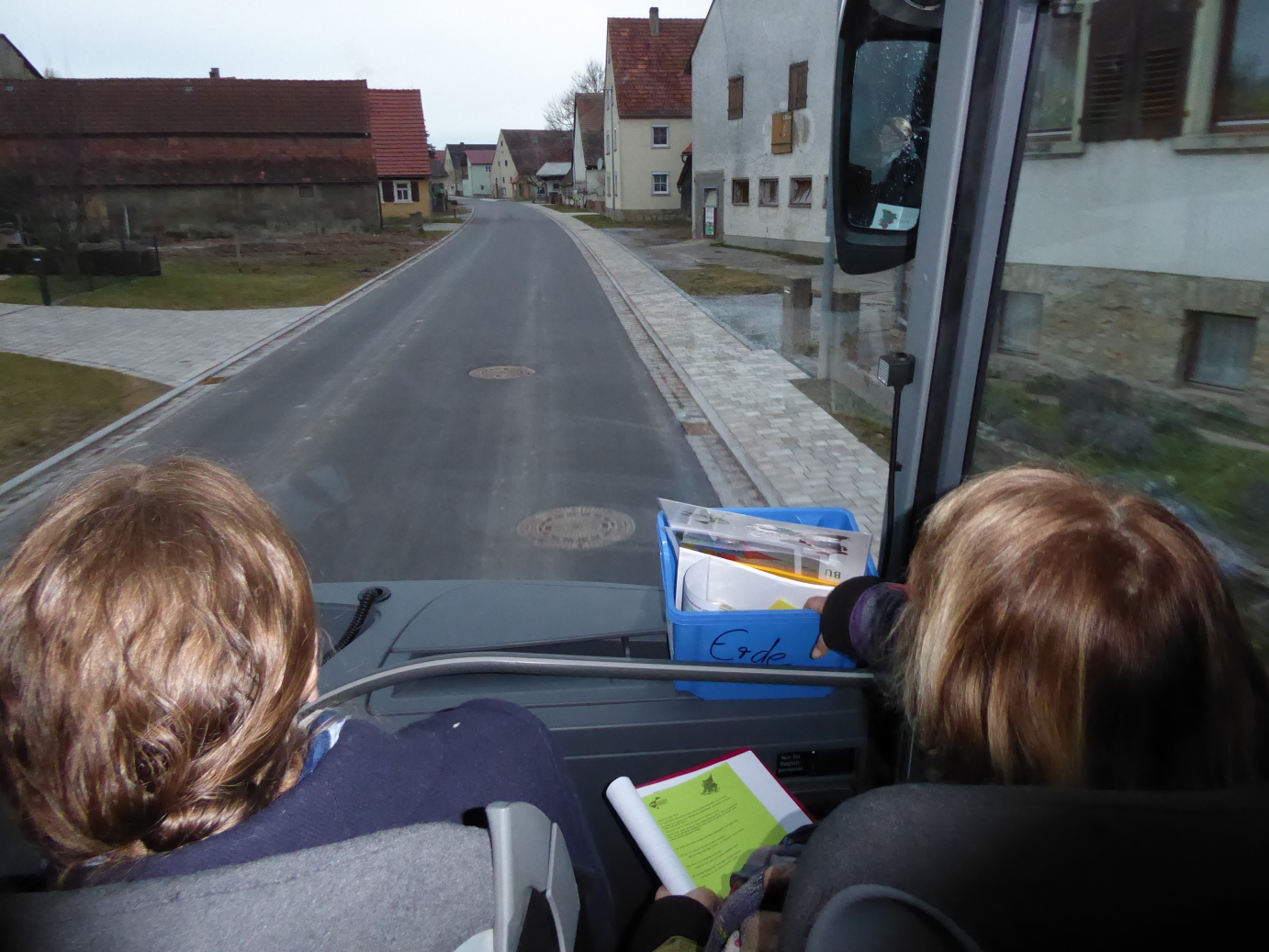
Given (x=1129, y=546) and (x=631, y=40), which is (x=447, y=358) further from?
(x=631, y=40)

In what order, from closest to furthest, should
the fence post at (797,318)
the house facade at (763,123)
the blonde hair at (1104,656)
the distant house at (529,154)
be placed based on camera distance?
the blonde hair at (1104,656)
the fence post at (797,318)
the house facade at (763,123)
the distant house at (529,154)

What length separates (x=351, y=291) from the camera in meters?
17.5

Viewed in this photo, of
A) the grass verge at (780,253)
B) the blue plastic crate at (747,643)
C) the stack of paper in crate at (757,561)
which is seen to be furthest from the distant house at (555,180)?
the blue plastic crate at (747,643)

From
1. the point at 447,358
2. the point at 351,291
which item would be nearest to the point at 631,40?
the point at 351,291

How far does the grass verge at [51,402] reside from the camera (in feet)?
23.3

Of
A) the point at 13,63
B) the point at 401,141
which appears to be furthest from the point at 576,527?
the point at 401,141

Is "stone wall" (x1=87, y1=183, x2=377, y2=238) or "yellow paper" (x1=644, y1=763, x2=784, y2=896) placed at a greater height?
"stone wall" (x1=87, y1=183, x2=377, y2=238)

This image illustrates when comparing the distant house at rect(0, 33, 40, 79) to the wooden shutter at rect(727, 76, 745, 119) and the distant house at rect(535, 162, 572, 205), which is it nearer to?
the wooden shutter at rect(727, 76, 745, 119)

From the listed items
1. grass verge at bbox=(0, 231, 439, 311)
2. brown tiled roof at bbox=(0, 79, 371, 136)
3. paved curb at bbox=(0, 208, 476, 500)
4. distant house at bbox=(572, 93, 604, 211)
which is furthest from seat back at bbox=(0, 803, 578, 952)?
distant house at bbox=(572, 93, 604, 211)

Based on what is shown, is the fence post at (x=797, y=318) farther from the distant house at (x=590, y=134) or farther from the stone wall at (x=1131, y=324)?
the distant house at (x=590, y=134)

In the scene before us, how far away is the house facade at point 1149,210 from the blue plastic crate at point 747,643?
0.79 meters

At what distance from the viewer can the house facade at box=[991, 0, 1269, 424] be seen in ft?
4.33

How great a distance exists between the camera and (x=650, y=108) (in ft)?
141

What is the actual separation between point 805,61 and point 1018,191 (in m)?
22.8
